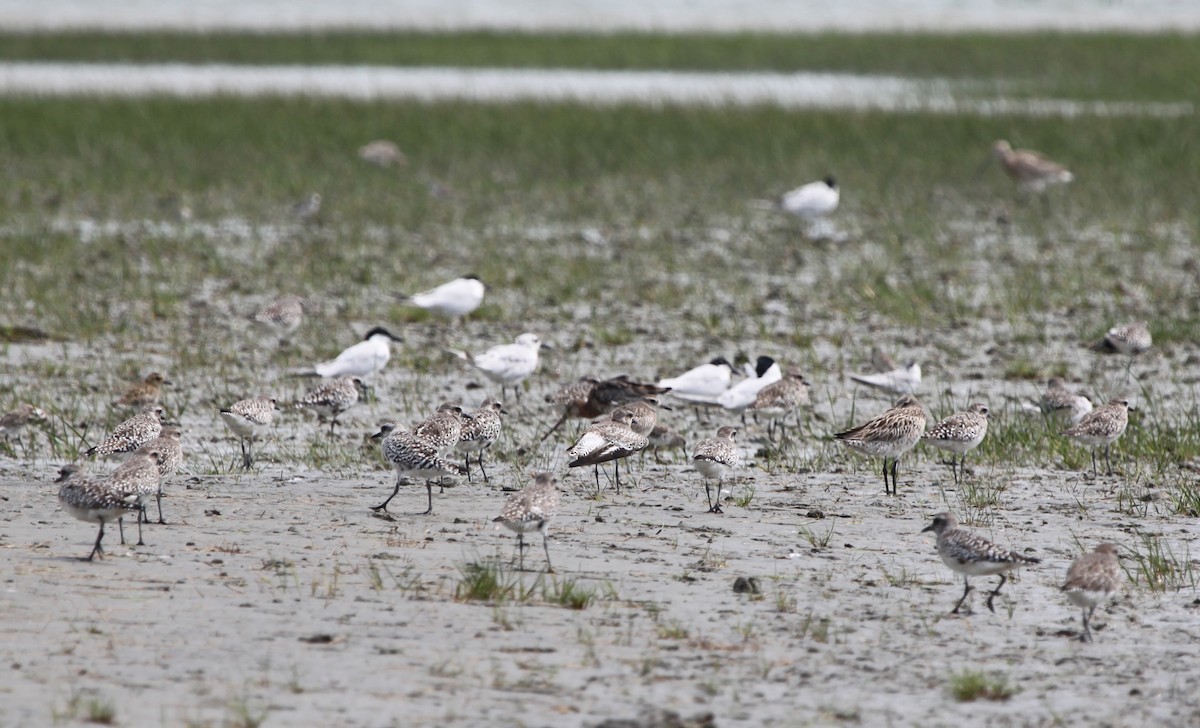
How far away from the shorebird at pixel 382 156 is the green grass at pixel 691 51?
782 inches

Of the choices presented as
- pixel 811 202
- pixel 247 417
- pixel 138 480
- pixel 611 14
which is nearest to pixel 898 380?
pixel 247 417

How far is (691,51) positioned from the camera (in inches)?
2014

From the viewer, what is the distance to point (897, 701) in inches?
248

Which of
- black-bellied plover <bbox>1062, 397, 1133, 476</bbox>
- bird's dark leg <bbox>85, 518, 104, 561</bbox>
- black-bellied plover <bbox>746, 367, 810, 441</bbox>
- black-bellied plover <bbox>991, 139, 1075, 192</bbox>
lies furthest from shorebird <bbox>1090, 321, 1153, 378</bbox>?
black-bellied plover <bbox>991, 139, 1075, 192</bbox>

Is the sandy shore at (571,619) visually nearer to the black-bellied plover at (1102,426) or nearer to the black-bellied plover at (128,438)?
the black-bellied plover at (128,438)

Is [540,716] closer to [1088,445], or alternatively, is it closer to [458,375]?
[1088,445]

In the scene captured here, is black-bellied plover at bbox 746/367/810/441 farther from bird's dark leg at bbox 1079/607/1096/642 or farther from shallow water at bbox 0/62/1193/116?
shallow water at bbox 0/62/1193/116

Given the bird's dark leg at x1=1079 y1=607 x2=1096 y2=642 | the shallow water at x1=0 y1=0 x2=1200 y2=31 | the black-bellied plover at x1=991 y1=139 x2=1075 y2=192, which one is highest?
the shallow water at x1=0 y1=0 x2=1200 y2=31

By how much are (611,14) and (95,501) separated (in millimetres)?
65021

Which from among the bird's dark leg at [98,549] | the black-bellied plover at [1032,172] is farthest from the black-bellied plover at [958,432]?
the black-bellied plover at [1032,172]

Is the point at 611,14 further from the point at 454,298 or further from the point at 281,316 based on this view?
the point at 281,316

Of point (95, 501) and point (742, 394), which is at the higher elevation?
point (742, 394)

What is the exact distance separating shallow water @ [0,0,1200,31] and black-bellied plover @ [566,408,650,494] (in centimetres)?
4972

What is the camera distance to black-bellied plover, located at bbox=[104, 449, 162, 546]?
7.87 m
